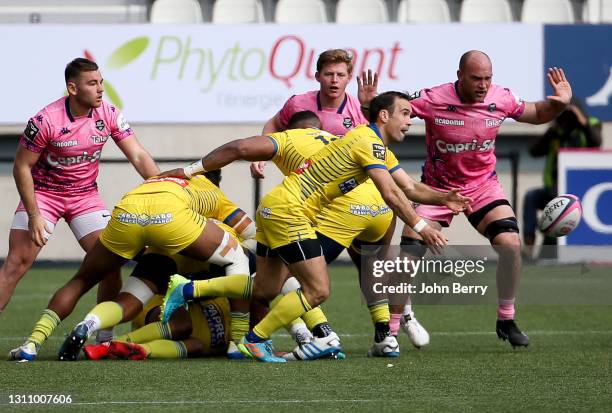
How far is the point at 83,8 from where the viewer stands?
1670 centimetres

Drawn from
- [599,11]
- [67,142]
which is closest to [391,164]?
[67,142]

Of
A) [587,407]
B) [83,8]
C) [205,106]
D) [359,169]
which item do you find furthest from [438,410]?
[83,8]

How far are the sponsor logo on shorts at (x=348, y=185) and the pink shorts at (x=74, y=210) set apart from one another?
191 centimetres

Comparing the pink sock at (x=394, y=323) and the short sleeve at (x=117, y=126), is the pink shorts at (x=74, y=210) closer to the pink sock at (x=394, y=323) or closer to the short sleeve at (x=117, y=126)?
the short sleeve at (x=117, y=126)

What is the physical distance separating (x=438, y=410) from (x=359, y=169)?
207cm

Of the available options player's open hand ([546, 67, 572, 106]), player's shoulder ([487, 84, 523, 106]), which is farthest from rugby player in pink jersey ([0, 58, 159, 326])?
player's open hand ([546, 67, 572, 106])

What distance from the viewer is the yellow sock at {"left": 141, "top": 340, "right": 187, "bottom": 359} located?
7734mm

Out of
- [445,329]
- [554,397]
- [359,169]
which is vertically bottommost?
[445,329]

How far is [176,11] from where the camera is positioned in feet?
56.4

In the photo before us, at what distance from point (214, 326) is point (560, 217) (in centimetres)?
270

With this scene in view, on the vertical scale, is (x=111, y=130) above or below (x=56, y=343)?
above

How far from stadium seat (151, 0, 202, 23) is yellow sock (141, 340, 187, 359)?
9.89 meters

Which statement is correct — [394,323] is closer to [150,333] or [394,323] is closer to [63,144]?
[150,333]

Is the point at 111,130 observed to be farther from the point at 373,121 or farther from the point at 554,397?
the point at 554,397
